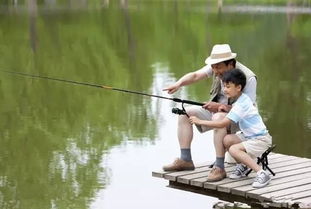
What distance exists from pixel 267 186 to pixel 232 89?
868 mm

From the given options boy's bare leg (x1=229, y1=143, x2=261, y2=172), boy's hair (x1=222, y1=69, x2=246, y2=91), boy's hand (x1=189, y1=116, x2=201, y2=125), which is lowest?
boy's bare leg (x1=229, y1=143, x2=261, y2=172)

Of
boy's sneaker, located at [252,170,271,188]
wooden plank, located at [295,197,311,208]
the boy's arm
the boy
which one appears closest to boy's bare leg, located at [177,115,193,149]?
the boy

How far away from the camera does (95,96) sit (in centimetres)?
1427

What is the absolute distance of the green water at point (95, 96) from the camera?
28.2ft

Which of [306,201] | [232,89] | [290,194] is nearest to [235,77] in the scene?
[232,89]

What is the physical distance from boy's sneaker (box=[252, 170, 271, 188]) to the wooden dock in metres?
0.05

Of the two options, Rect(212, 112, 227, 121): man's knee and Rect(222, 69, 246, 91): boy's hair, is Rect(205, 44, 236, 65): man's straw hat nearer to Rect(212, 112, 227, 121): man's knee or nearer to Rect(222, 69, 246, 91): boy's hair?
Rect(222, 69, 246, 91): boy's hair

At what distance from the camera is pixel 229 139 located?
7.30 m

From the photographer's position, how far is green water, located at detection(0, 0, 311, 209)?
8586 millimetres

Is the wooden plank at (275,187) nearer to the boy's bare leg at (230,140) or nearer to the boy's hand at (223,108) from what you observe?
the boy's bare leg at (230,140)

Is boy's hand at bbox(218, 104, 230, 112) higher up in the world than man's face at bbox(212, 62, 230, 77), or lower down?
lower down

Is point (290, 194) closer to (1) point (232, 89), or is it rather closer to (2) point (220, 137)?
(2) point (220, 137)

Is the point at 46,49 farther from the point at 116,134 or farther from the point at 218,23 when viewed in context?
the point at 218,23

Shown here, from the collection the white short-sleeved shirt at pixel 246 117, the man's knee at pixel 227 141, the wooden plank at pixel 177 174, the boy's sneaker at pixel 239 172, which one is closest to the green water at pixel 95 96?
the wooden plank at pixel 177 174
